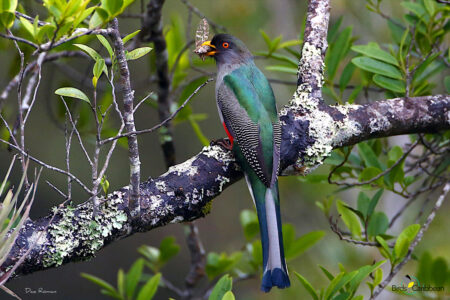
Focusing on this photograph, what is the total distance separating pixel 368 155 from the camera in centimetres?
321

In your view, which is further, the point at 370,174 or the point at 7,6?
the point at 370,174

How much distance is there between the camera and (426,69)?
11.4 feet

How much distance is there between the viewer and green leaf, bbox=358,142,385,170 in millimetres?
3199

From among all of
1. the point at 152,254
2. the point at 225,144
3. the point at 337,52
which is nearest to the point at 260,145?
the point at 225,144

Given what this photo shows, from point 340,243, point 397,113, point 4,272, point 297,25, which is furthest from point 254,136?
point 297,25

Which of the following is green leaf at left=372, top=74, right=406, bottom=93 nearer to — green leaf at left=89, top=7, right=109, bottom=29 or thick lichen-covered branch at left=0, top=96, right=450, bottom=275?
thick lichen-covered branch at left=0, top=96, right=450, bottom=275

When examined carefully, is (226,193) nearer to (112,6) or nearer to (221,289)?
(221,289)

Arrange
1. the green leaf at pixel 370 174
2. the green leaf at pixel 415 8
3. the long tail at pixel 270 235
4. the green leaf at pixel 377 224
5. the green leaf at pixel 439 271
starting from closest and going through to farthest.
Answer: the long tail at pixel 270 235, the green leaf at pixel 439 271, the green leaf at pixel 370 174, the green leaf at pixel 377 224, the green leaf at pixel 415 8

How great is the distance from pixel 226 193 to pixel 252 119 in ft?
17.9

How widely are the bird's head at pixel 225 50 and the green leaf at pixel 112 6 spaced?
1589 mm

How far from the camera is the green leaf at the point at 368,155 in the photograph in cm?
320

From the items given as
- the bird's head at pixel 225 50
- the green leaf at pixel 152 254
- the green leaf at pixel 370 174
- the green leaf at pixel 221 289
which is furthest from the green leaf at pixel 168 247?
the green leaf at pixel 221 289

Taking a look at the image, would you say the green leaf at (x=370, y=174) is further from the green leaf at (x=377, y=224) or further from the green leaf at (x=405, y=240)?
the green leaf at (x=405, y=240)

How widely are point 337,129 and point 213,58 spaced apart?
1.31m
